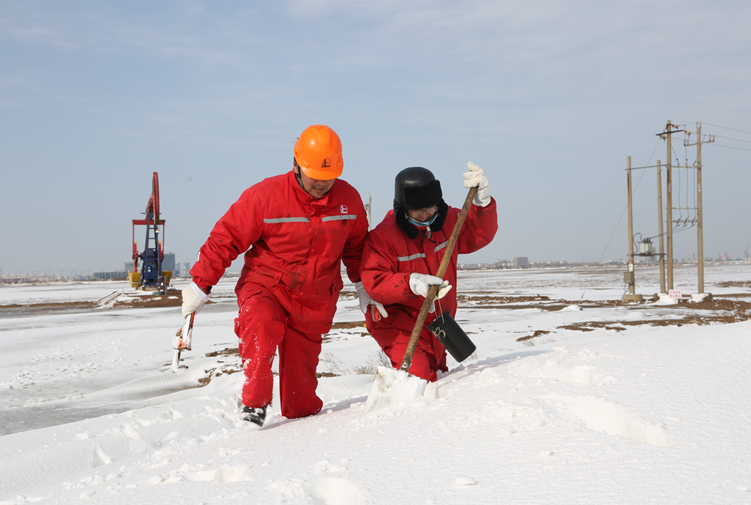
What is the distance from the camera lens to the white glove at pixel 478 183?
3416 mm

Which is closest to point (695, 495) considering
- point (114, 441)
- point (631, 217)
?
point (114, 441)

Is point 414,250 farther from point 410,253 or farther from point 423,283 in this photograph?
point 423,283

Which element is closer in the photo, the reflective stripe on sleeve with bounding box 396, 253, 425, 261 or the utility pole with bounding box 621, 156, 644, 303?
the reflective stripe on sleeve with bounding box 396, 253, 425, 261

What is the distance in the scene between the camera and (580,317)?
11.7m

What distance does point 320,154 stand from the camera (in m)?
2.97

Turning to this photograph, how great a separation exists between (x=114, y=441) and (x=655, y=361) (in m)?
3.23

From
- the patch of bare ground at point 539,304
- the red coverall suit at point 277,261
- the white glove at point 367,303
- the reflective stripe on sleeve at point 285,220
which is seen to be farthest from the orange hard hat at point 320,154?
the patch of bare ground at point 539,304

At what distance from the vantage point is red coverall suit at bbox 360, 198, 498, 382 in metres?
3.34

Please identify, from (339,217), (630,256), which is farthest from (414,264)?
(630,256)

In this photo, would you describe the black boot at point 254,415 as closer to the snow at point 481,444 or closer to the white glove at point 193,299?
the snow at point 481,444

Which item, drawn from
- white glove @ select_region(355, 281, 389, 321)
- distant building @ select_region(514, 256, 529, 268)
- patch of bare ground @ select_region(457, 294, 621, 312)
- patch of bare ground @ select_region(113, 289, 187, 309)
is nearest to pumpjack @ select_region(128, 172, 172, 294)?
patch of bare ground @ select_region(113, 289, 187, 309)

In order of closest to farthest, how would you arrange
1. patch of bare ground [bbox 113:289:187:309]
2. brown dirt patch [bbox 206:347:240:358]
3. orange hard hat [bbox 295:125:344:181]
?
orange hard hat [bbox 295:125:344:181]
brown dirt patch [bbox 206:347:240:358]
patch of bare ground [bbox 113:289:187:309]

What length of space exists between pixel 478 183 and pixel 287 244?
4.23ft

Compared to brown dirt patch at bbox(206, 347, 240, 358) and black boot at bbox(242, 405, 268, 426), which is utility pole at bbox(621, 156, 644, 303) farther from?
black boot at bbox(242, 405, 268, 426)
